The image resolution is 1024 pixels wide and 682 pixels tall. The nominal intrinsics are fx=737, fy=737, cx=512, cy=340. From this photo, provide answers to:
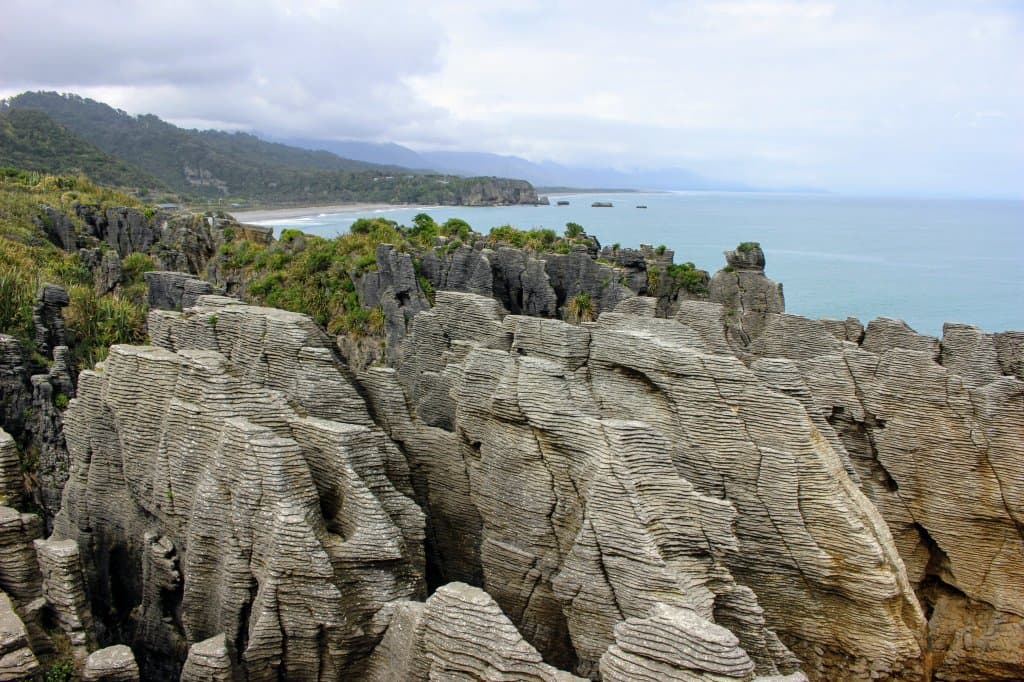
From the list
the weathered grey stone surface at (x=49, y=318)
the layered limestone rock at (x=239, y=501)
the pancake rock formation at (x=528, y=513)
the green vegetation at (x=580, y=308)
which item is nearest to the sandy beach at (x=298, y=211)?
the green vegetation at (x=580, y=308)

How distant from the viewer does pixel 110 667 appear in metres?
9.90

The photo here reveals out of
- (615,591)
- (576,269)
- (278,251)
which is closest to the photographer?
(615,591)

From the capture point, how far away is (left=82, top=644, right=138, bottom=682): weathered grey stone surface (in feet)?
32.3

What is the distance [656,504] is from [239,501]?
20.3ft

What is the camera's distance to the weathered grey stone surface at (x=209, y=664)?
10.2 metres

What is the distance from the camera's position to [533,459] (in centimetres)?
1238

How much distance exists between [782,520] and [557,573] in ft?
12.8

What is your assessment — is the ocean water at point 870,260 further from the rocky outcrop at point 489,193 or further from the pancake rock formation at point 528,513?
the pancake rock formation at point 528,513

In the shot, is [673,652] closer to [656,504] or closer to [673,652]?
[673,652]

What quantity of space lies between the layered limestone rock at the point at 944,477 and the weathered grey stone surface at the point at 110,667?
11.3 meters

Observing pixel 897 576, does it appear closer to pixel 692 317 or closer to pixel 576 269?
pixel 692 317

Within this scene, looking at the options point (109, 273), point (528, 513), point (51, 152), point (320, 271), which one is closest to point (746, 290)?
point (320, 271)

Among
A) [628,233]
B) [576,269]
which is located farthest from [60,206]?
[628,233]

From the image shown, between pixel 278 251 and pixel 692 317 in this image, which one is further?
pixel 278 251
